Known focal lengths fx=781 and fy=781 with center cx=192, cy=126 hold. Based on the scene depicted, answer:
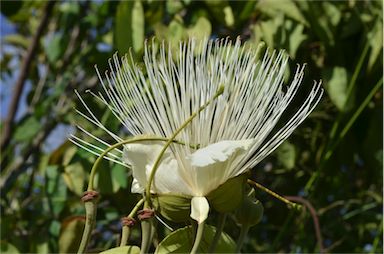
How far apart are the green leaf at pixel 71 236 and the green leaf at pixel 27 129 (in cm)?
48

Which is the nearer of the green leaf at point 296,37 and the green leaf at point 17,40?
the green leaf at point 296,37

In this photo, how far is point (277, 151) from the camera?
1509 millimetres

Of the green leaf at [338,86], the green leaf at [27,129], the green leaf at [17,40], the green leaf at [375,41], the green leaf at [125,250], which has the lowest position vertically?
the green leaf at [125,250]

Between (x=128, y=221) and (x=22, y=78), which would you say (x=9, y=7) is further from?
(x=128, y=221)

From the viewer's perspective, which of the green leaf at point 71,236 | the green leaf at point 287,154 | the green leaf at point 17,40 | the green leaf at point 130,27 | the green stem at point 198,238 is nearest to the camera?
the green stem at point 198,238

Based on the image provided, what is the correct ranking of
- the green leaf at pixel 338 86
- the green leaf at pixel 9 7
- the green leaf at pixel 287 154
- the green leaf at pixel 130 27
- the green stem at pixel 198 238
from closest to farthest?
the green stem at pixel 198 238 < the green leaf at pixel 130 27 < the green leaf at pixel 338 86 < the green leaf at pixel 287 154 < the green leaf at pixel 9 7

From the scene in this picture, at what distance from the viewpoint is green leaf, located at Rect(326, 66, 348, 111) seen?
1.38 meters

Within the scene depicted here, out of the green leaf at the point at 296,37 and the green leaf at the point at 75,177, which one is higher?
the green leaf at the point at 296,37

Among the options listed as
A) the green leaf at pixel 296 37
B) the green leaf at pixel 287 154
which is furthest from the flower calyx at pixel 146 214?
the green leaf at pixel 287 154

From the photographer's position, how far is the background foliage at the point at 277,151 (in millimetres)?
1312

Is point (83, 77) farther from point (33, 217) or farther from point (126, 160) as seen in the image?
point (126, 160)

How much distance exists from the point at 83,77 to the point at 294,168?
52 centimetres

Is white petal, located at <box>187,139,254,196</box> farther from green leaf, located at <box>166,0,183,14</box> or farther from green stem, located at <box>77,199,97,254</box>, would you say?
green leaf, located at <box>166,0,183,14</box>

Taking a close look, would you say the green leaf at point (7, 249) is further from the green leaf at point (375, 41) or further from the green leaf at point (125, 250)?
the green leaf at point (375, 41)
